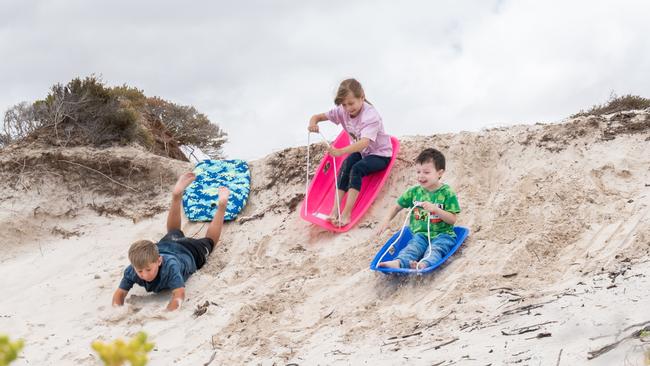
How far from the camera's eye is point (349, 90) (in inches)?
266

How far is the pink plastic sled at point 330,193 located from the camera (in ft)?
22.5

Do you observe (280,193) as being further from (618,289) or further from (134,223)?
(618,289)

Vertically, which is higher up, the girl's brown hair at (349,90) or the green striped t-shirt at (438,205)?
the girl's brown hair at (349,90)

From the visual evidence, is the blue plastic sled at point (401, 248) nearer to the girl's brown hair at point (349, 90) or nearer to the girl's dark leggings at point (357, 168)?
the girl's dark leggings at point (357, 168)

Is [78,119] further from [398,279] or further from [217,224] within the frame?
[398,279]

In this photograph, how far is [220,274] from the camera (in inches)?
252

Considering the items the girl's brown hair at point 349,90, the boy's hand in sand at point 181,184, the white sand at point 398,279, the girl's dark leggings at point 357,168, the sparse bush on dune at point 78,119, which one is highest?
the sparse bush on dune at point 78,119

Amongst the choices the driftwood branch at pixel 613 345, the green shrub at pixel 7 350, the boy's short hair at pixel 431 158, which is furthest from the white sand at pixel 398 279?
the green shrub at pixel 7 350

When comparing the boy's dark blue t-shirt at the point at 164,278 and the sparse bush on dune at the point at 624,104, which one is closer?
the boy's dark blue t-shirt at the point at 164,278

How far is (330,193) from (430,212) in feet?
7.63

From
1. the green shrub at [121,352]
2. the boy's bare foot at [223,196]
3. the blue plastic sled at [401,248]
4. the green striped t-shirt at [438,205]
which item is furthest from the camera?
the boy's bare foot at [223,196]

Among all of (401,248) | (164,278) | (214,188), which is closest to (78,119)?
(214,188)

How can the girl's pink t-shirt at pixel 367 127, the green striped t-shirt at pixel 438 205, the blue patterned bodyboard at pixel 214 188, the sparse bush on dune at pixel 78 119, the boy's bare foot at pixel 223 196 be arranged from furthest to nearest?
the sparse bush on dune at pixel 78 119 < the blue patterned bodyboard at pixel 214 188 < the boy's bare foot at pixel 223 196 < the girl's pink t-shirt at pixel 367 127 < the green striped t-shirt at pixel 438 205

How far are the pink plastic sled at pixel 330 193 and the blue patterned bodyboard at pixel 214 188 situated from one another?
0.98 meters
